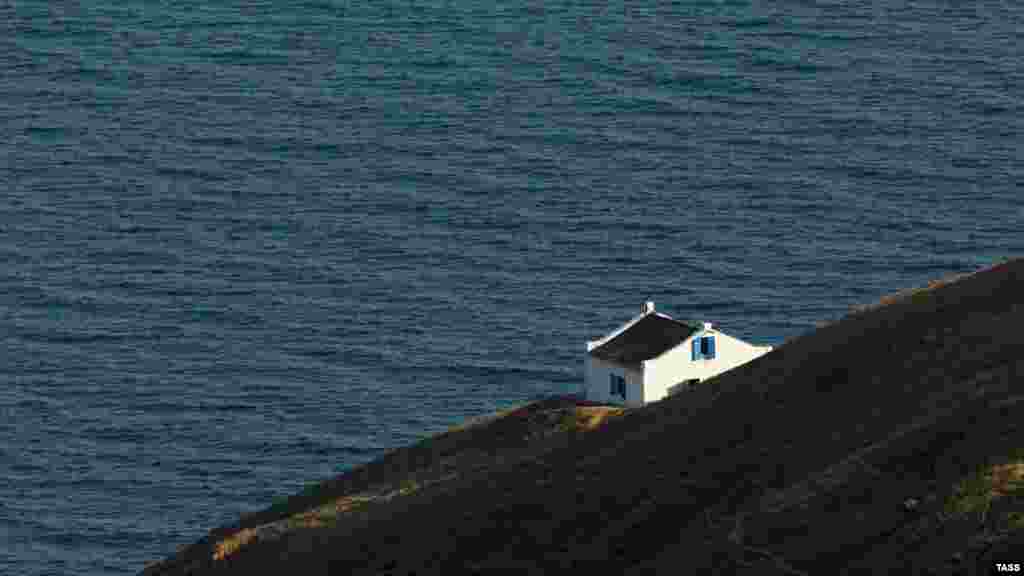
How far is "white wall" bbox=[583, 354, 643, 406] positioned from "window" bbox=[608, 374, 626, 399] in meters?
0.15

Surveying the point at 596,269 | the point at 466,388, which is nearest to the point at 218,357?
the point at 466,388

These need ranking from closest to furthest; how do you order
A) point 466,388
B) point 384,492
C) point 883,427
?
point 883,427
point 384,492
point 466,388

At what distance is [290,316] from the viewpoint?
18975 cm

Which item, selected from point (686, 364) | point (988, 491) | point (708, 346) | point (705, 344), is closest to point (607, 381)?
point (686, 364)

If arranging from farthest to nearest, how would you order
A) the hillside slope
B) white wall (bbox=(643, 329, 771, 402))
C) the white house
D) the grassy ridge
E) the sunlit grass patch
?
the white house < white wall (bbox=(643, 329, 771, 402)) < the grassy ridge < the hillside slope < the sunlit grass patch

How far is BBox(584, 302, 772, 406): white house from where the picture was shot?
386ft

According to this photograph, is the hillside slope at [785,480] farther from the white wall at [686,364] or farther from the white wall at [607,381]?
the white wall at [607,381]

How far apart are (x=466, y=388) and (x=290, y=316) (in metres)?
20.9

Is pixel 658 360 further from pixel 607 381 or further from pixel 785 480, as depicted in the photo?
pixel 785 480

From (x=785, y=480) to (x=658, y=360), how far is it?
45.6 metres

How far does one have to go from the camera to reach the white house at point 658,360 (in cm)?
11769

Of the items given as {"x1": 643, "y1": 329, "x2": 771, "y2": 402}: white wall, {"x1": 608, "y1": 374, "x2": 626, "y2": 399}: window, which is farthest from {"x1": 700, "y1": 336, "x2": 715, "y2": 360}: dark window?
{"x1": 608, "y1": 374, "x2": 626, "y2": 399}: window

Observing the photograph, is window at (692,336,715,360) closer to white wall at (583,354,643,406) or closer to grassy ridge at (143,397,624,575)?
white wall at (583,354,643,406)

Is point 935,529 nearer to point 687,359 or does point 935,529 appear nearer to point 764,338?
point 687,359
